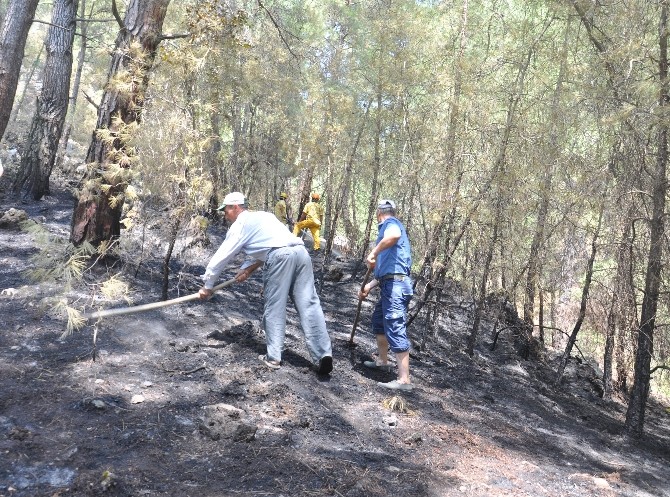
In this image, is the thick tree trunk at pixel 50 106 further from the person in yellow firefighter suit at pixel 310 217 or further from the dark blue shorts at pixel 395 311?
the dark blue shorts at pixel 395 311

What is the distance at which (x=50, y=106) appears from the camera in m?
10.3

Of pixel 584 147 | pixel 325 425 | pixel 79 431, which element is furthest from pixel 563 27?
pixel 79 431

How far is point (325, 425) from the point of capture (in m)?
4.22

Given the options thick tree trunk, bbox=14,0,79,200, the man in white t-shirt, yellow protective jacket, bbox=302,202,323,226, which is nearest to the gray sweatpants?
the man in white t-shirt

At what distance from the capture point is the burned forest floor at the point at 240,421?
3141mm

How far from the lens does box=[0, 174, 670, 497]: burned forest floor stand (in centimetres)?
314

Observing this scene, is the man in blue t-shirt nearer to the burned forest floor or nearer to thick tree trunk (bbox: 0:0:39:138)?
the burned forest floor

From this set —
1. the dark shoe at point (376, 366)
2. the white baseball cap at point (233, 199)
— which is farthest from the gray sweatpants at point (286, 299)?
the dark shoe at point (376, 366)

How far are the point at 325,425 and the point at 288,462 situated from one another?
0.87 meters

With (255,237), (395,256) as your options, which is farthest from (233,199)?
(395,256)

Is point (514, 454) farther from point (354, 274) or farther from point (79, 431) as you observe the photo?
point (354, 274)

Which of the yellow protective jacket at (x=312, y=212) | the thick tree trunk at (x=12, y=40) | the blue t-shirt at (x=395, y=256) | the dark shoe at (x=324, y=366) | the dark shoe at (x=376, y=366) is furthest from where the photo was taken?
the yellow protective jacket at (x=312, y=212)

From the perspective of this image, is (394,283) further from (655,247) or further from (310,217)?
(310,217)

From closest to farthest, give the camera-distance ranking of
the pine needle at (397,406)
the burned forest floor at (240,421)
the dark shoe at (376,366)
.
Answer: the burned forest floor at (240,421) < the pine needle at (397,406) < the dark shoe at (376,366)
